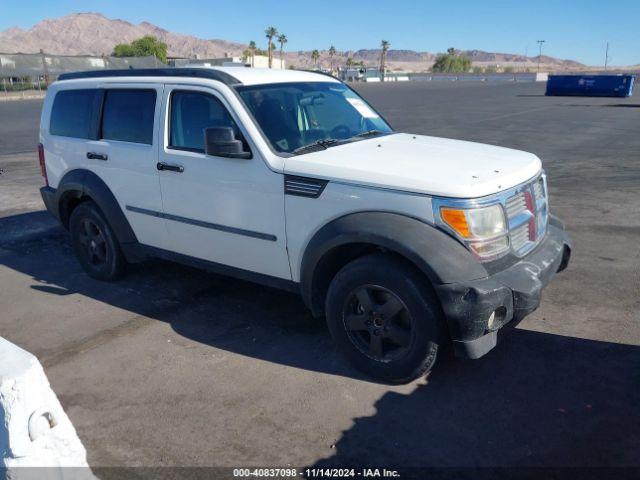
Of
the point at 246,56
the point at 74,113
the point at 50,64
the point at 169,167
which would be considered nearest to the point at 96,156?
the point at 74,113

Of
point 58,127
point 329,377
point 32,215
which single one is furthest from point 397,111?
point 329,377

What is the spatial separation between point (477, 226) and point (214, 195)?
202cm

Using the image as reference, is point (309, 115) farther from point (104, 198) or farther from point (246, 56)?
point (246, 56)

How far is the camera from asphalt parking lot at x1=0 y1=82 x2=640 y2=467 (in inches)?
123

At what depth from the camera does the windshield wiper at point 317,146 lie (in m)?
4.15

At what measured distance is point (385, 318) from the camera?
3.67 metres

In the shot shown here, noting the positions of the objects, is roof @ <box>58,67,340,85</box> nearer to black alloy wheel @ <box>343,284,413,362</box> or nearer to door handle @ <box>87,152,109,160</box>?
door handle @ <box>87,152,109,160</box>

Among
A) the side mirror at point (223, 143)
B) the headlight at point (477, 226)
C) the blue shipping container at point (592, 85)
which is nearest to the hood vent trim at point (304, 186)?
the side mirror at point (223, 143)

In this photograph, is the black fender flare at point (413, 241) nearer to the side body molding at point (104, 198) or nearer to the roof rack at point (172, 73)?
the roof rack at point (172, 73)

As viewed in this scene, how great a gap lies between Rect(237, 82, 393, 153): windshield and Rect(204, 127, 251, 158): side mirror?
236 mm

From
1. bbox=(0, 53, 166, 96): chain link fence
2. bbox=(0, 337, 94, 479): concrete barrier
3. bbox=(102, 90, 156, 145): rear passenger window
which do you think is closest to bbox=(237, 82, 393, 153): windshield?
bbox=(102, 90, 156, 145): rear passenger window

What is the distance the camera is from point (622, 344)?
4.12 m

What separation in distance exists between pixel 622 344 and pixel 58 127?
546 centimetres

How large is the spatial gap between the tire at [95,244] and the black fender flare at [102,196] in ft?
0.44
